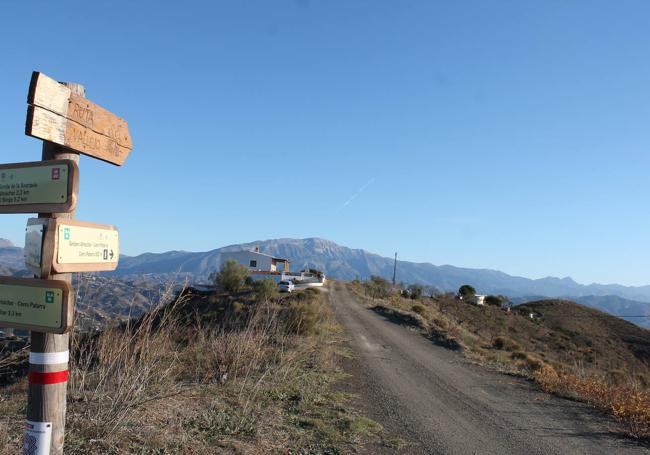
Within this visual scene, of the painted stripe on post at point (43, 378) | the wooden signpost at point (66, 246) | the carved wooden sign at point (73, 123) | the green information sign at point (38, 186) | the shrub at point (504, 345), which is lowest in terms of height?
the shrub at point (504, 345)

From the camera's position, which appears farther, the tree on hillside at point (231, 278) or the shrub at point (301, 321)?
the tree on hillside at point (231, 278)

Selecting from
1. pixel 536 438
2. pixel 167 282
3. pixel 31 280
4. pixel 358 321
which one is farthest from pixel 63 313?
pixel 358 321

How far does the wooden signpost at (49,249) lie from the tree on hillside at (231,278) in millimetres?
44946

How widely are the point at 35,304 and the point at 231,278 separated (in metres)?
47.5

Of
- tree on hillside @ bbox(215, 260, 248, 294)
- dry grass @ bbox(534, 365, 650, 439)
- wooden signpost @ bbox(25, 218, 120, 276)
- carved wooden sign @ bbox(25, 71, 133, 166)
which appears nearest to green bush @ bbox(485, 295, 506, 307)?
tree on hillside @ bbox(215, 260, 248, 294)

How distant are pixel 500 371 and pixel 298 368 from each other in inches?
233

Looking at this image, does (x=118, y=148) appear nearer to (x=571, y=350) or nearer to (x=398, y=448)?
(x=398, y=448)

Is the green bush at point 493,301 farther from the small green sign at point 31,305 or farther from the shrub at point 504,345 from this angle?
the small green sign at point 31,305

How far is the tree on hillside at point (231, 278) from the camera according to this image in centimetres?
4889

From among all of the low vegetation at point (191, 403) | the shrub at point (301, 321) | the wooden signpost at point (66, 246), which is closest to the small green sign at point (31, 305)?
the wooden signpost at point (66, 246)

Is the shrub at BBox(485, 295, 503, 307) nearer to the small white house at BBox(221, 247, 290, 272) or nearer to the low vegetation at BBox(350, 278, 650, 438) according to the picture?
the low vegetation at BBox(350, 278, 650, 438)

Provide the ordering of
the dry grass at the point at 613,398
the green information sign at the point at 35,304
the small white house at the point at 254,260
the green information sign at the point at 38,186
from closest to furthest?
1. the green information sign at the point at 35,304
2. the green information sign at the point at 38,186
3. the dry grass at the point at 613,398
4. the small white house at the point at 254,260

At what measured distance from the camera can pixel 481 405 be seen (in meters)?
8.52

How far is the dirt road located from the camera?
632 centimetres
